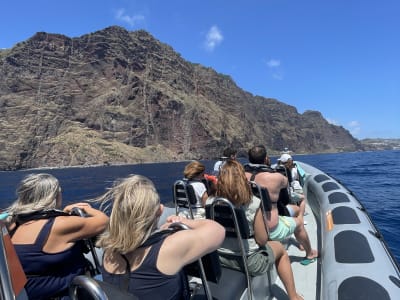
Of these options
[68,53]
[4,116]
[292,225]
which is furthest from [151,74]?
[292,225]

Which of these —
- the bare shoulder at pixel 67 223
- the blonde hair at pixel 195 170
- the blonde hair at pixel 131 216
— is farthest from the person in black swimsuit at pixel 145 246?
the blonde hair at pixel 195 170

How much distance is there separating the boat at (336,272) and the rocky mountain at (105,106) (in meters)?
104

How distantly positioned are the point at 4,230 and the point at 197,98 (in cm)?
15356

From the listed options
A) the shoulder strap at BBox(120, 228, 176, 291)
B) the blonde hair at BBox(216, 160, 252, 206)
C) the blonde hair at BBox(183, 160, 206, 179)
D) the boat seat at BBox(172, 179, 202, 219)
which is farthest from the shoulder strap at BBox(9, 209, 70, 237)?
the blonde hair at BBox(183, 160, 206, 179)

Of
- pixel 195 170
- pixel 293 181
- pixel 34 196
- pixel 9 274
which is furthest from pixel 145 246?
pixel 293 181

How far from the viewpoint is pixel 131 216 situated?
6.03ft

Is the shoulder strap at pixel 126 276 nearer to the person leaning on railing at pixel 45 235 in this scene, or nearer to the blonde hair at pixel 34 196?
the person leaning on railing at pixel 45 235

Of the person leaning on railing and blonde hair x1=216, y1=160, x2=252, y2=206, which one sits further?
blonde hair x1=216, y1=160, x2=252, y2=206

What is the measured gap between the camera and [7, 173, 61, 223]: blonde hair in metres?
2.21

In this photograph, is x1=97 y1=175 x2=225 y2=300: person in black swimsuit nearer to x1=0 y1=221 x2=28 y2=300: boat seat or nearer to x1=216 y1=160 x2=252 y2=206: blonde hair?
x1=0 y1=221 x2=28 y2=300: boat seat

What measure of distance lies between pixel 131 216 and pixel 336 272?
247cm

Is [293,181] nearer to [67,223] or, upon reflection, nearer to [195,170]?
[195,170]

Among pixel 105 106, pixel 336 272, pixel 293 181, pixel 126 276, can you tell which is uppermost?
pixel 105 106

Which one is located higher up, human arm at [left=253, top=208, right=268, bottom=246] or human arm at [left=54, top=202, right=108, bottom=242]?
human arm at [left=54, top=202, right=108, bottom=242]
